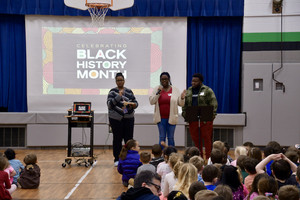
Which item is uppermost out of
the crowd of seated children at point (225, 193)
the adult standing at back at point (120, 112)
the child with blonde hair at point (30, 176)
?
the adult standing at back at point (120, 112)

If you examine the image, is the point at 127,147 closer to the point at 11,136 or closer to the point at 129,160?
the point at 129,160

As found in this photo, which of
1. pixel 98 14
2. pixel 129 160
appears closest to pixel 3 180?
pixel 129 160

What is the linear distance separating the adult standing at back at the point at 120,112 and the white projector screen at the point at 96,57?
8.48 feet

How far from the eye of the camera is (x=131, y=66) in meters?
9.78

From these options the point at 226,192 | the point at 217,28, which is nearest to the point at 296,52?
the point at 217,28

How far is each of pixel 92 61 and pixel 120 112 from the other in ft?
9.88

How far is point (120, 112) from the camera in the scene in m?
7.04

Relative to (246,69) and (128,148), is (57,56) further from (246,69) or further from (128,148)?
(128,148)

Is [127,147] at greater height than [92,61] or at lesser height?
lesser

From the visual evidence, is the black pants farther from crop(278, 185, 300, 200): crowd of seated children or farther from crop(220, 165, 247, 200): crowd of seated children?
crop(278, 185, 300, 200): crowd of seated children

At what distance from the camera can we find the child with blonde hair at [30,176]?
5762mm

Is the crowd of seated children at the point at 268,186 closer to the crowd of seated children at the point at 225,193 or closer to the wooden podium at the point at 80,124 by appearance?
the crowd of seated children at the point at 225,193

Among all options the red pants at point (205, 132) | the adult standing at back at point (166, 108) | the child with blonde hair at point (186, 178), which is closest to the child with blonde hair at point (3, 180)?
the child with blonde hair at point (186, 178)

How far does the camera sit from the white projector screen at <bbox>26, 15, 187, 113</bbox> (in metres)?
9.75
